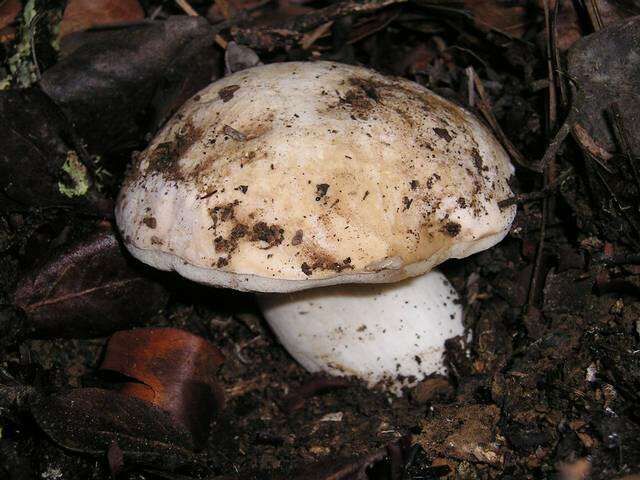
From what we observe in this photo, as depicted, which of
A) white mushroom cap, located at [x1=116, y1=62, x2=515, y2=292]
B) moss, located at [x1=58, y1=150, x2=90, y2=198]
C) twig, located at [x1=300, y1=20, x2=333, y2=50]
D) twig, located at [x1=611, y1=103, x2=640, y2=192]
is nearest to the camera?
white mushroom cap, located at [x1=116, y1=62, x2=515, y2=292]

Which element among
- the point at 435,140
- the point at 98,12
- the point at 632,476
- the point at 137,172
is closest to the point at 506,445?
the point at 632,476

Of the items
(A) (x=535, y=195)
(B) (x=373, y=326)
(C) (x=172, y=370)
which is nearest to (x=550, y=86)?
(A) (x=535, y=195)

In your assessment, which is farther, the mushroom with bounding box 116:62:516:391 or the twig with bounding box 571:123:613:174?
the twig with bounding box 571:123:613:174

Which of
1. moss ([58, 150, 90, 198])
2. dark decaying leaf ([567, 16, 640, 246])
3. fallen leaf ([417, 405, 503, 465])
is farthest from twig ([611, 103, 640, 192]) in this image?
moss ([58, 150, 90, 198])

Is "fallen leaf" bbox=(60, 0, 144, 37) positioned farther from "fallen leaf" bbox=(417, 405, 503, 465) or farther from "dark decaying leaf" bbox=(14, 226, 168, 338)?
"fallen leaf" bbox=(417, 405, 503, 465)

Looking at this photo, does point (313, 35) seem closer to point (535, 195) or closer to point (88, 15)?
point (88, 15)

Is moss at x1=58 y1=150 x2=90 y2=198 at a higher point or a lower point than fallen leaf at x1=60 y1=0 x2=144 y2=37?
lower

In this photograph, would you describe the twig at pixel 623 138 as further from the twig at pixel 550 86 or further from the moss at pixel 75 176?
the moss at pixel 75 176
